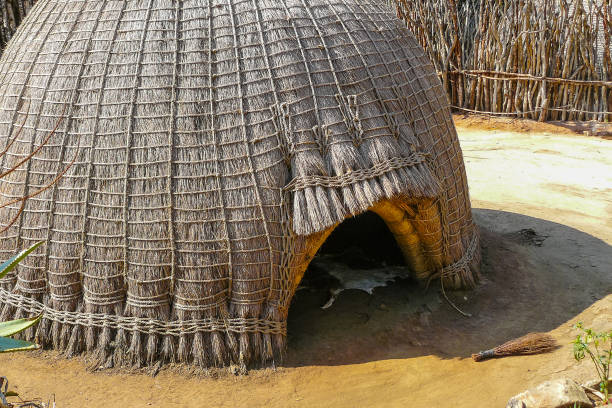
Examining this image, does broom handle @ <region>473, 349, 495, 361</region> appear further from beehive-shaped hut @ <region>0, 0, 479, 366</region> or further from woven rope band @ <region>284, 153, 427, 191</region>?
woven rope band @ <region>284, 153, 427, 191</region>

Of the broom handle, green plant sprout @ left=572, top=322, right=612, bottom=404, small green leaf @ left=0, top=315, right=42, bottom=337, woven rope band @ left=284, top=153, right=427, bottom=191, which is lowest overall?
the broom handle

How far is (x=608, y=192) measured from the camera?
7.31 m

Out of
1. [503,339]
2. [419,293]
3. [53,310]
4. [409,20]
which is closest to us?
[53,310]

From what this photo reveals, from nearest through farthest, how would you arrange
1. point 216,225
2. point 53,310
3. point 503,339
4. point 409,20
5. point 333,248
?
1. point 216,225
2. point 53,310
3. point 503,339
4. point 333,248
5. point 409,20

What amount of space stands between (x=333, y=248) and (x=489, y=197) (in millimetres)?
2493

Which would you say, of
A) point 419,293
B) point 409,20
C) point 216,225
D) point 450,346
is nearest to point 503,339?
point 450,346

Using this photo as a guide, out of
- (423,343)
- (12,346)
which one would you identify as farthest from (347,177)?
(12,346)

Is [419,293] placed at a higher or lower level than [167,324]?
lower

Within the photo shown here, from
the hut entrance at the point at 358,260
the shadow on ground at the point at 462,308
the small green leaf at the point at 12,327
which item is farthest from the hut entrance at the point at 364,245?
the small green leaf at the point at 12,327

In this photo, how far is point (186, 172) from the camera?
147 inches

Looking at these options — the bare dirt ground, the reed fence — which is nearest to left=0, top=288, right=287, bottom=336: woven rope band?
the bare dirt ground

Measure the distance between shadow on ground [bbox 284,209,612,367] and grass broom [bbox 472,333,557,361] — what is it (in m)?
0.13

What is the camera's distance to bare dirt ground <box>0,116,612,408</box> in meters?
3.72

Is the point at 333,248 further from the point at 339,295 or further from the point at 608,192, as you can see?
the point at 608,192
